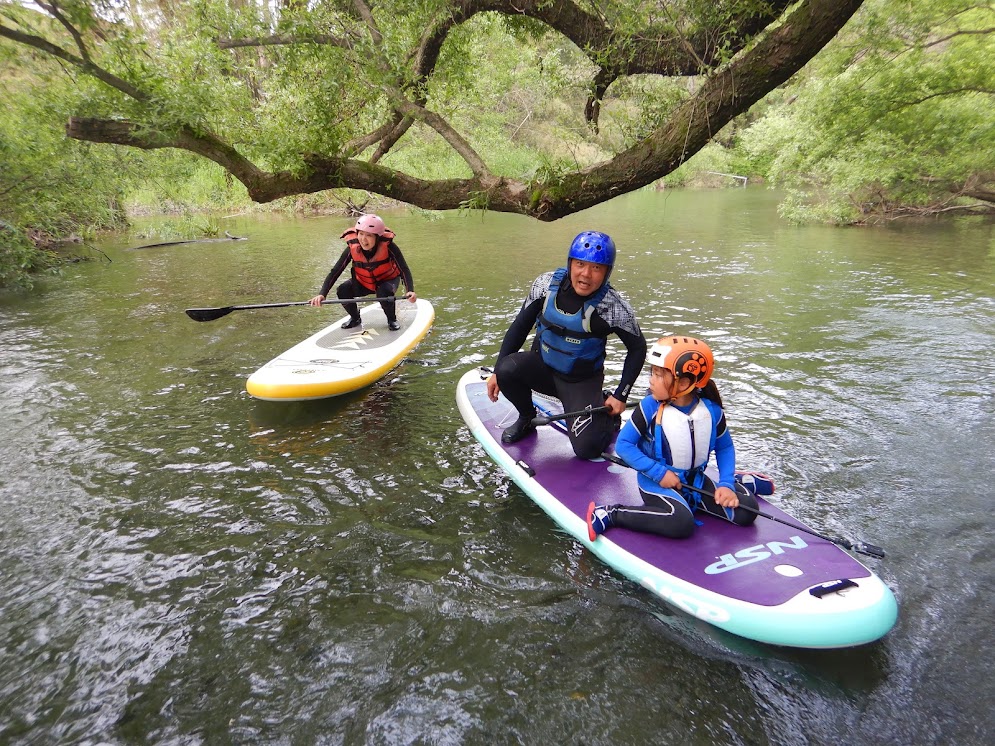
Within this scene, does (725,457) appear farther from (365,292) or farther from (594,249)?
(365,292)

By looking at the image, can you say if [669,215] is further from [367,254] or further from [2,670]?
[2,670]

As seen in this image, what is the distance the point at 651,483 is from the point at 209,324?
7543mm

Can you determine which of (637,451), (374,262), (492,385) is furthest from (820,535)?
(374,262)

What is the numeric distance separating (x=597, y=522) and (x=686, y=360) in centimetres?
102

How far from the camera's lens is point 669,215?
66.5 ft

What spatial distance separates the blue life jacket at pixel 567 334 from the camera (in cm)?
378

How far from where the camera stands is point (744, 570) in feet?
9.45

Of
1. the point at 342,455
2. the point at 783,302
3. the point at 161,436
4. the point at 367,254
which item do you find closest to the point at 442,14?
the point at 367,254

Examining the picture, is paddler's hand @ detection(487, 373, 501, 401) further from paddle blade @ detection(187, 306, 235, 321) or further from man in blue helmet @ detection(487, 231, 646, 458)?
paddle blade @ detection(187, 306, 235, 321)

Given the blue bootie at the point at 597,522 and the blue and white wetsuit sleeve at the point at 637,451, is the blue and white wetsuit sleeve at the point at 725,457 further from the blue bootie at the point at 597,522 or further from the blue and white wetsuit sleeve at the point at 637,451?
the blue bootie at the point at 597,522

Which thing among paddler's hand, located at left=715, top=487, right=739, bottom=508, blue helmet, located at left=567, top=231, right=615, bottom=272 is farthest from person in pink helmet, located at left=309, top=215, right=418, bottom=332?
paddler's hand, located at left=715, top=487, right=739, bottom=508

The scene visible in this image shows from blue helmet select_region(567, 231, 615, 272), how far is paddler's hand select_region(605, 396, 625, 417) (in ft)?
2.71

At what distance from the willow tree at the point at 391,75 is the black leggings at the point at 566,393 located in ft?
5.63

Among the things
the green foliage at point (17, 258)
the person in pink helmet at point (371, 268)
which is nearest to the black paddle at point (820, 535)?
the person in pink helmet at point (371, 268)
